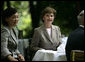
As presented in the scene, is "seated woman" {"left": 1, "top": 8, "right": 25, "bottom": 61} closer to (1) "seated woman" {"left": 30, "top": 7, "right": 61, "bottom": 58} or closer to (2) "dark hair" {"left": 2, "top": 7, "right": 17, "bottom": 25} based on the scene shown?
(2) "dark hair" {"left": 2, "top": 7, "right": 17, "bottom": 25}

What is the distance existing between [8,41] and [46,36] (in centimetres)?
109

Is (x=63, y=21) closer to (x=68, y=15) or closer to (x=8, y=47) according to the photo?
(x=68, y=15)

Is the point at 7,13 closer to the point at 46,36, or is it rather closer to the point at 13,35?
the point at 13,35

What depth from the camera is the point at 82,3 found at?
411 inches

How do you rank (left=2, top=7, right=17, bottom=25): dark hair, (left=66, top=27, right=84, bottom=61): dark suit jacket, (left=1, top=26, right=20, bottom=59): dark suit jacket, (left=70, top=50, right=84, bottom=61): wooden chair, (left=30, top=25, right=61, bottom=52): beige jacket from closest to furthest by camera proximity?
1. (left=70, top=50, right=84, bottom=61): wooden chair
2. (left=66, top=27, right=84, bottom=61): dark suit jacket
3. (left=1, top=26, right=20, bottom=59): dark suit jacket
4. (left=2, top=7, right=17, bottom=25): dark hair
5. (left=30, top=25, right=61, bottom=52): beige jacket

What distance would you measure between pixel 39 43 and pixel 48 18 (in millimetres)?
519

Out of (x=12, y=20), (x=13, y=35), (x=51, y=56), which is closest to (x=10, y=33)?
(x=13, y=35)

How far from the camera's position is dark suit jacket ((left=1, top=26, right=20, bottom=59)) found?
13.0 feet

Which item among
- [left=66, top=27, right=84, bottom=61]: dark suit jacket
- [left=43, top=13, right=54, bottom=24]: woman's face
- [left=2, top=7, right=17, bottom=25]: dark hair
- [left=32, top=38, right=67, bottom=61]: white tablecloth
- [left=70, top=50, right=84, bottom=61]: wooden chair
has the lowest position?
[left=32, top=38, right=67, bottom=61]: white tablecloth

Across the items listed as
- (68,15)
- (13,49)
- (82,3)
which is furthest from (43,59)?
(68,15)

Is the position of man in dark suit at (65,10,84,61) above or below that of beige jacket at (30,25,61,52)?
above

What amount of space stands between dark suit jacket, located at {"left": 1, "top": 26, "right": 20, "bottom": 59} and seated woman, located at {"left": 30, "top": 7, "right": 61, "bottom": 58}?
73 cm

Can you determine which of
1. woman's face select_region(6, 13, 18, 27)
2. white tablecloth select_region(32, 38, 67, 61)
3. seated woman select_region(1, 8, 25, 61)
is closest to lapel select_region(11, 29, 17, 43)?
seated woman select_region(1, 8, 25, 61)

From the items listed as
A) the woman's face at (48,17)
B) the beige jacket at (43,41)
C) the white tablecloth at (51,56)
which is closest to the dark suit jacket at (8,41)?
the white tablecloth at (51,56)
